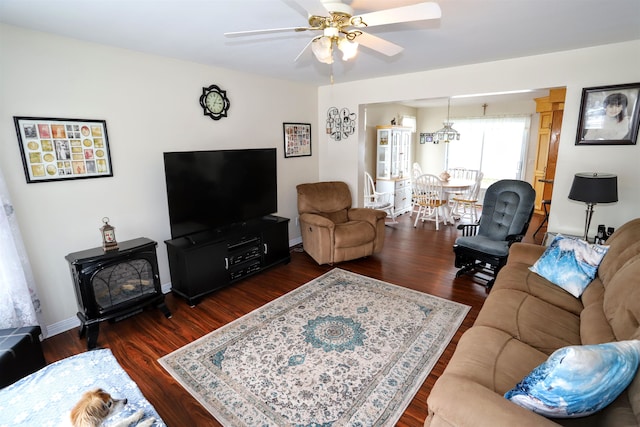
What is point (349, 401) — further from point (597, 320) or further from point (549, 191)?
point (549, 191)

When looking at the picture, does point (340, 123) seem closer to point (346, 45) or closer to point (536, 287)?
point (346, 45)

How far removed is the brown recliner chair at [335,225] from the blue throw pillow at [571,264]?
1.96 meters

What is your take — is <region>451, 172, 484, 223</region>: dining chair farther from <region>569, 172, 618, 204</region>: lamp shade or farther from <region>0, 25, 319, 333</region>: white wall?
<region>0, 25, 319, 333</region>: white wall

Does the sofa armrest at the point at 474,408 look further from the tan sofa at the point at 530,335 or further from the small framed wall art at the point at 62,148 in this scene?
the small framed wall art at the point at 62,148

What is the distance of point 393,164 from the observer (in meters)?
6.68

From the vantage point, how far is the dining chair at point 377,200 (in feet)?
19.2

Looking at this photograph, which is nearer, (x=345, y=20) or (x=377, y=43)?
(x=345, y=20)

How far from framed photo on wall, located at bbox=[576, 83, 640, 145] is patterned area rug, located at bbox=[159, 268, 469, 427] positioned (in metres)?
2.12

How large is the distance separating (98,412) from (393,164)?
6.20 meters

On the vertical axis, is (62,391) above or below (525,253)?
below

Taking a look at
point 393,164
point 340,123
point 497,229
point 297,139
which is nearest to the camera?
point 497,229

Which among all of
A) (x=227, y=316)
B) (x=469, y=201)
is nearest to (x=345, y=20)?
(x=227, y=316)

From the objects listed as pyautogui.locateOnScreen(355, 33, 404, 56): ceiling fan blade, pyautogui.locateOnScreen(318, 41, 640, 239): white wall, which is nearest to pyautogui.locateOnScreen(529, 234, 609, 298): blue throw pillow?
pyautogui.locateOnScreen(318, 41, 640, 239): white wall

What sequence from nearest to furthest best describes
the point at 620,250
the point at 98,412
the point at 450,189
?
the point at 98,412
the point at 620,250
the point at 450,189
